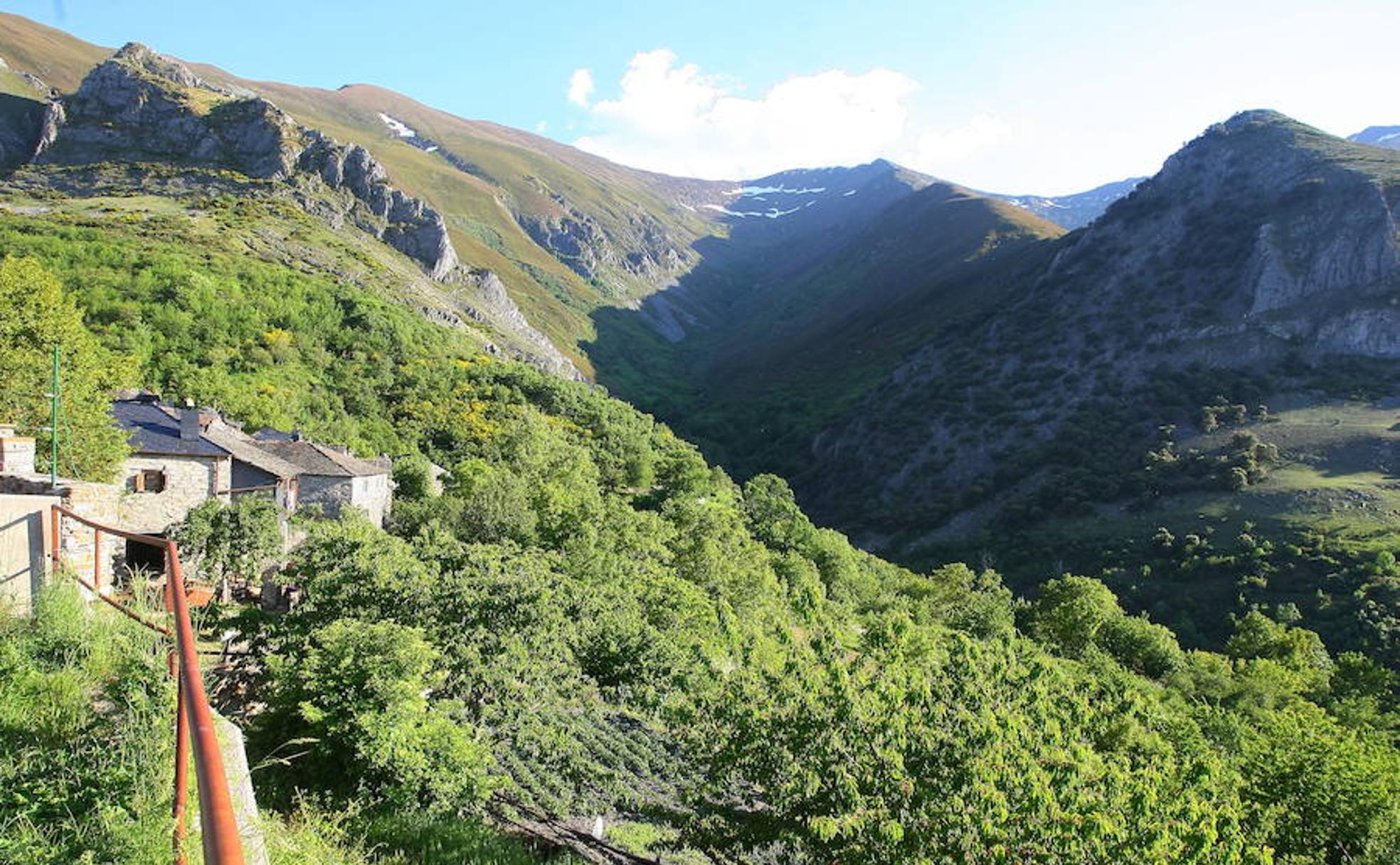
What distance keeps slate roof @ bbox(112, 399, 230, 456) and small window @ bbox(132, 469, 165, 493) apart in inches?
26.7

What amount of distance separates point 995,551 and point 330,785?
8120cm

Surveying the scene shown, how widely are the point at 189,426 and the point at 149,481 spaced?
2.41 m

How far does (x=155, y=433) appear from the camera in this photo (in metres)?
28.3

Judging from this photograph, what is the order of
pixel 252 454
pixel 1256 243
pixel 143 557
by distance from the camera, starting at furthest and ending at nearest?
1. pixel 1256 243
2. pixel 252 454
3. pixel 143 557

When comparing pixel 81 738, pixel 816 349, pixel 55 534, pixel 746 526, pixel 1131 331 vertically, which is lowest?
pixel 746 526

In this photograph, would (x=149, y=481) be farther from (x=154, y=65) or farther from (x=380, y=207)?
(x=154, y=65)

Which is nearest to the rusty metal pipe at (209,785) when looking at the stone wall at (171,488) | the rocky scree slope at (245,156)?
the stone wall at (171,488)

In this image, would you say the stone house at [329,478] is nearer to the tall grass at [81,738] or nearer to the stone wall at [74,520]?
the stone wall at [74,520]

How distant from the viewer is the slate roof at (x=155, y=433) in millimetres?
27062

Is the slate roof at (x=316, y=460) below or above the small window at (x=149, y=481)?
below

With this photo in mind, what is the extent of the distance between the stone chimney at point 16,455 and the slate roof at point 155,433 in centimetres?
1556

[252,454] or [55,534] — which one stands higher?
[55,534]

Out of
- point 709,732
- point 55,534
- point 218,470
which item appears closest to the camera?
point 55,534

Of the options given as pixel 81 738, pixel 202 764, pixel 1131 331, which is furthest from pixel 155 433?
pixel 1131 331
